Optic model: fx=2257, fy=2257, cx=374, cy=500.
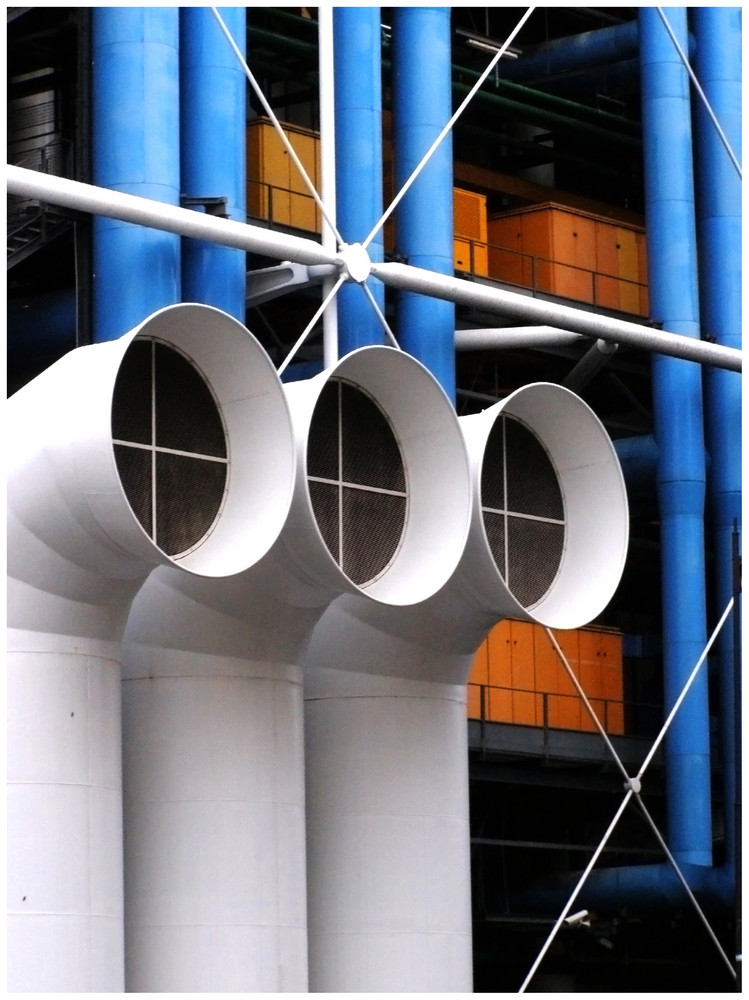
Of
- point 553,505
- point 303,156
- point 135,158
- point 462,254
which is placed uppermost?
point 303,156

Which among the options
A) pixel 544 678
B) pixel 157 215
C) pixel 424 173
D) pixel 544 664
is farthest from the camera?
pixel 544 664

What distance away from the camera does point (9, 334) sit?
2522 cm

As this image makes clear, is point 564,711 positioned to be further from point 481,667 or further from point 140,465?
point 140,465

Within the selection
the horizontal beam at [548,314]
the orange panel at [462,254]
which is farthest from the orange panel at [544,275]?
the horizontal beam at [548,314]

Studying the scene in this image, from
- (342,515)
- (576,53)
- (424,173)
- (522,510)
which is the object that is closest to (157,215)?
(342,515)

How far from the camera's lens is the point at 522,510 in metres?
20.0

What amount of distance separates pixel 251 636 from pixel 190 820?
155 centimetres

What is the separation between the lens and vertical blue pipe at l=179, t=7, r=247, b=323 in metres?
22.1

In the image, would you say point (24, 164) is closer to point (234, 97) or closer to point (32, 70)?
point (32, 70)

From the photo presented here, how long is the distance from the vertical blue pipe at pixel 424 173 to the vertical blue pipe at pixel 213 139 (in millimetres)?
2754

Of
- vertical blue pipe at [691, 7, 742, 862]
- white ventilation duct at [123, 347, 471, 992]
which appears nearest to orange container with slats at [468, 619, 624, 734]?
vertical blue pipe at [691, 7, 742, 862]

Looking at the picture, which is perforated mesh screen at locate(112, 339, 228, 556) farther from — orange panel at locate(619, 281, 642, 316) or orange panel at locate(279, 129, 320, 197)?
orange panel at locate(619, 281, 642, 316)

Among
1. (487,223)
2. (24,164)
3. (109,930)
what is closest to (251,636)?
(109,930)

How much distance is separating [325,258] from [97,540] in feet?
17.7
